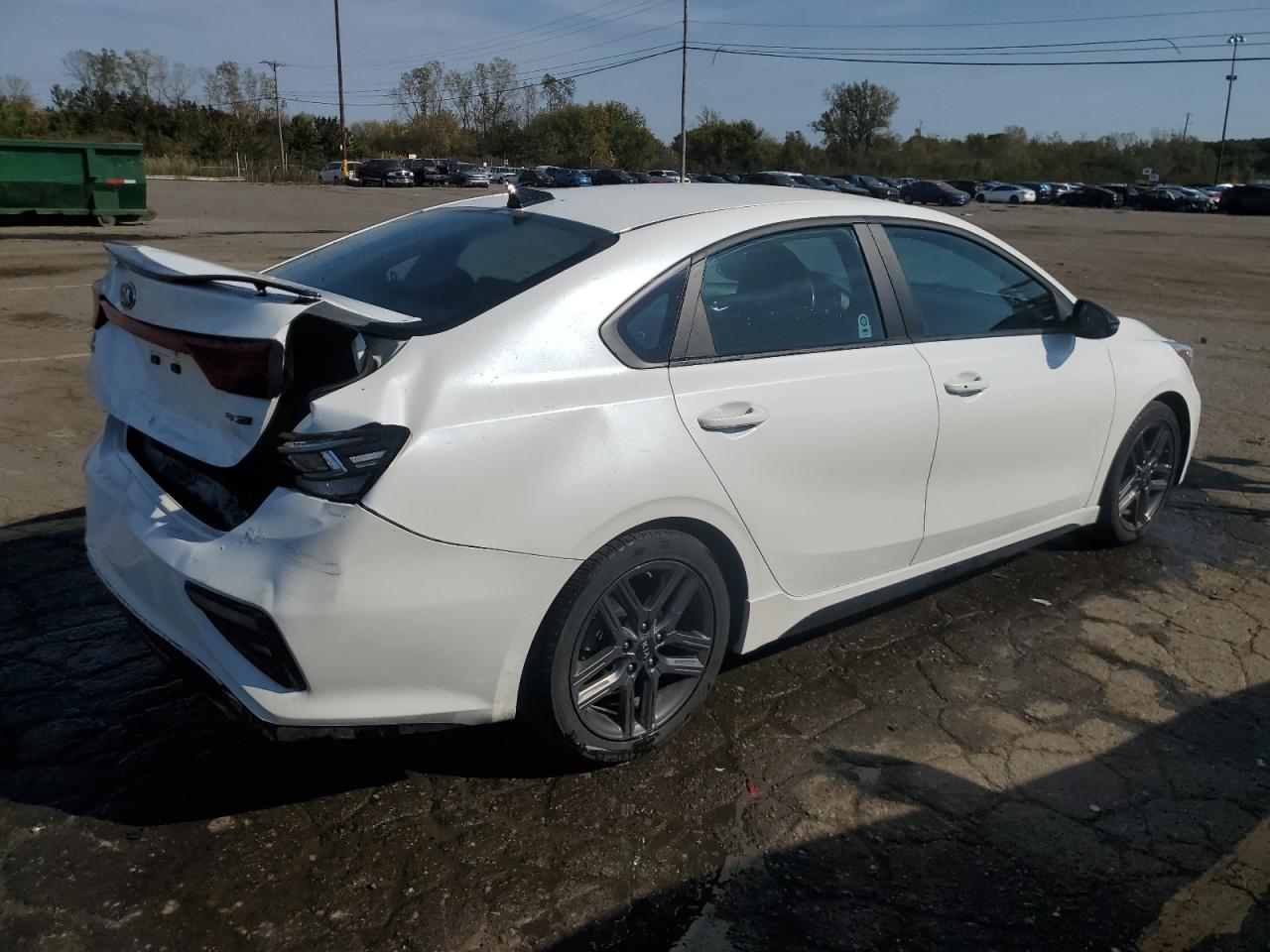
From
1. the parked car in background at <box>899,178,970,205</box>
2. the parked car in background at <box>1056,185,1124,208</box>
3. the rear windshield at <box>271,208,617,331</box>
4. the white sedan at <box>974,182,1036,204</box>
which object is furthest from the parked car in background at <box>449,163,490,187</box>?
the rear windshield at <box>271,208,617,331</box>

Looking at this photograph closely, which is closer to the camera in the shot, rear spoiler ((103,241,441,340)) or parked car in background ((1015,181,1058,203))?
rear spoiler ((103,241,441,340))

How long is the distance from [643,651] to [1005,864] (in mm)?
1138

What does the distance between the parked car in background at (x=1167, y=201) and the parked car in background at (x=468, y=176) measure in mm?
35442

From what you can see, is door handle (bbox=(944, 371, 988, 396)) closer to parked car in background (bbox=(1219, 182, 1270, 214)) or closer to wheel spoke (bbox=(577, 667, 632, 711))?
wheel spoke (bbox=(577, 667, 632, 711))

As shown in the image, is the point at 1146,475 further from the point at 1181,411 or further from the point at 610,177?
the point at 610,177

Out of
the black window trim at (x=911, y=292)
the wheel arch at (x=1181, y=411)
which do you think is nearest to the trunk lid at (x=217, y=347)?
the black window trim at (x=911, y=292)

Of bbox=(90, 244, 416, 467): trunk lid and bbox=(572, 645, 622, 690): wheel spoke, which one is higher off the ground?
bbox=(90, 244, 416, 467): trunk lid

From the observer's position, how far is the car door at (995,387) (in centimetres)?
379

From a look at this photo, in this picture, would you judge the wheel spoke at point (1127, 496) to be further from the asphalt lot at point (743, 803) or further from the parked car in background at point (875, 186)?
the parked car in background at point (875, 186)

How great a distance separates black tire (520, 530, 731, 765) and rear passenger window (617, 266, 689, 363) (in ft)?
1.73

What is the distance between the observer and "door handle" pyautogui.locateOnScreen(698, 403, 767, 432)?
3.03m

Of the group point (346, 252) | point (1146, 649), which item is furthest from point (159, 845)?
point (1146, 649)

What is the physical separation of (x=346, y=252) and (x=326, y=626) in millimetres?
1678

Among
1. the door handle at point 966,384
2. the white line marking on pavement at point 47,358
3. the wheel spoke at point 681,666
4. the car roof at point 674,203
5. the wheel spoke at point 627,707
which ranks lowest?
the wheel spoke at point 627,707
